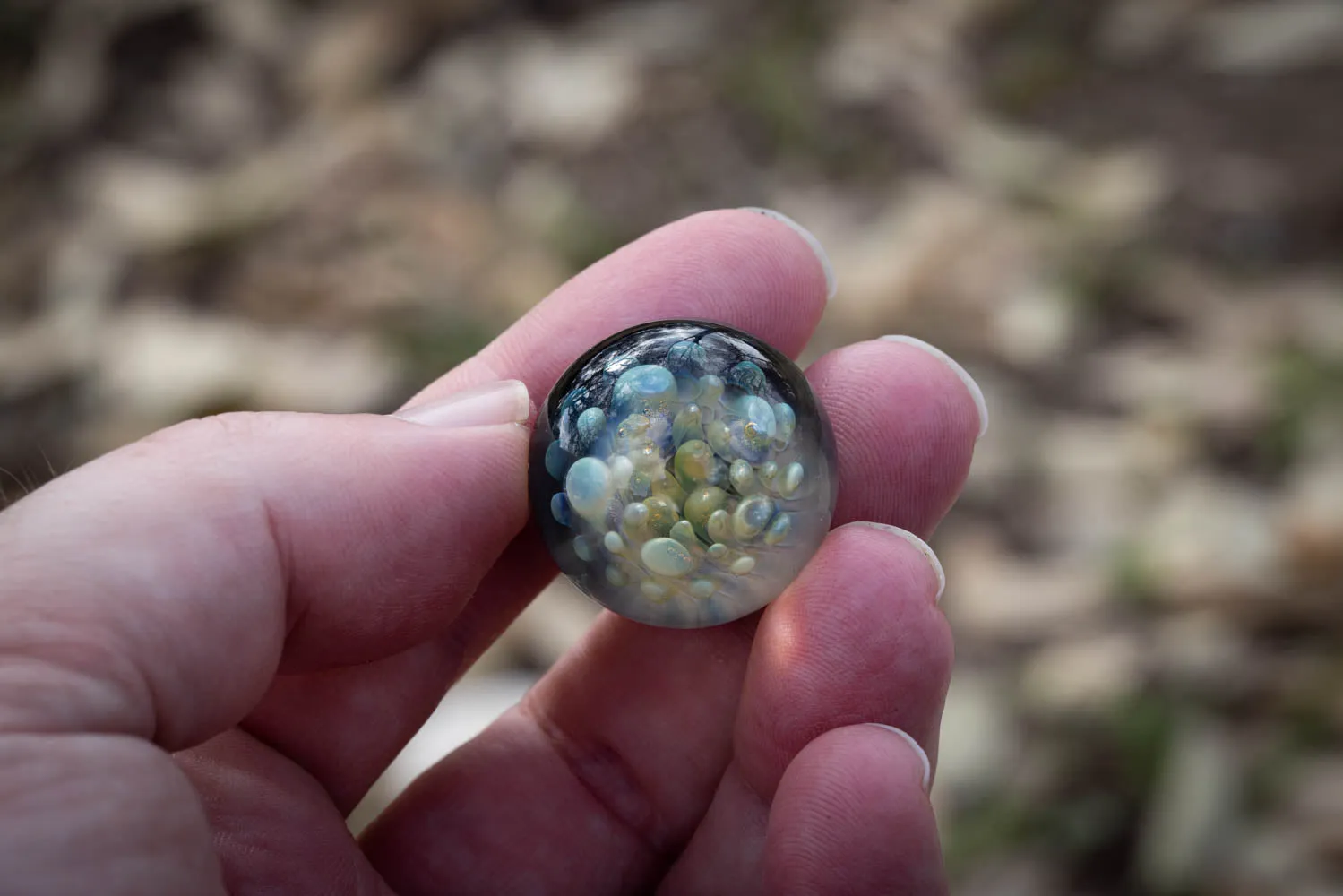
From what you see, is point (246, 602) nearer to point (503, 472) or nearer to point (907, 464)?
point (503, 472)

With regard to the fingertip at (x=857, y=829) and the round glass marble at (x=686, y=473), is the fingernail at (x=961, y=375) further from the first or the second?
the fingertip at (x=857, y=829)

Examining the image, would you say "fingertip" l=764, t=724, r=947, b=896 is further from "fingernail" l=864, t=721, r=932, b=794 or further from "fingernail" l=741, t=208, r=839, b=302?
"fingernail" l=741, t=208, r=839, b=302

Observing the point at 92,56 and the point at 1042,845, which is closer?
the point at 1042,845

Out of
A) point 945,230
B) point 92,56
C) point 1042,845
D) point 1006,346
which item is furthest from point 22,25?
point 1042,845

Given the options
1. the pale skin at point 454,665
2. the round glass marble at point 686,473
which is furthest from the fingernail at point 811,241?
the round glass marble at point 686,473

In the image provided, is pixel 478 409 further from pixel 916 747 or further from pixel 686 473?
pixel 916 747

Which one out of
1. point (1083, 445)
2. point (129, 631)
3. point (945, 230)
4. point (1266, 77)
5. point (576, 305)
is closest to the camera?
point (129, 631)

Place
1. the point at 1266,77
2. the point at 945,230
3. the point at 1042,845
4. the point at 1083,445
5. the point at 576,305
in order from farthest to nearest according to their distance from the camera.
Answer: the point at 1266,77, the point at 945,230, the point at 1083,445, the point at 1042,845, the point at 576,305
